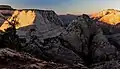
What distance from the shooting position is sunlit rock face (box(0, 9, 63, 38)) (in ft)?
273

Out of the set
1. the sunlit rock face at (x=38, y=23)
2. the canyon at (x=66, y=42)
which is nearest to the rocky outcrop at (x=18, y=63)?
the canyon at (x=66, y=42)

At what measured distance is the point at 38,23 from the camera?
90.5 metres

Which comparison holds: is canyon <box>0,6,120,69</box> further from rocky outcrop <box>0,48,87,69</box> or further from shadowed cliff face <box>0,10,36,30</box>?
rocky outcrop <box>0,48,87,69</box>

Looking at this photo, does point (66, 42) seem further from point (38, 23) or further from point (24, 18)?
point (24, 18)

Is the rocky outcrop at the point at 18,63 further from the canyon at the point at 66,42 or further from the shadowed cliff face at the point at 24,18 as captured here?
the shadowed cliff face at the point at 24,18

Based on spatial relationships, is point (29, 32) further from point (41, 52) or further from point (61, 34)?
point (41, 52)

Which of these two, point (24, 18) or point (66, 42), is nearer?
point (66, 42)

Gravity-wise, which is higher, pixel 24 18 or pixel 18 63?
pixel 24 18

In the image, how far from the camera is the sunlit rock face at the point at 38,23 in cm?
8312

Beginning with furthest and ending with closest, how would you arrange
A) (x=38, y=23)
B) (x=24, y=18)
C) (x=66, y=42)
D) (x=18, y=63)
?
1. (x=24, y=18)
2. (x=38, y=23)
3. (x=66, y=42)
4. (x=18, y=63)

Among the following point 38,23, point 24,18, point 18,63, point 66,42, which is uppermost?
point 24,18

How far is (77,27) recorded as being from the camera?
80.1 metres

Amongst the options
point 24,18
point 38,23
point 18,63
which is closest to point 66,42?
point 38,23

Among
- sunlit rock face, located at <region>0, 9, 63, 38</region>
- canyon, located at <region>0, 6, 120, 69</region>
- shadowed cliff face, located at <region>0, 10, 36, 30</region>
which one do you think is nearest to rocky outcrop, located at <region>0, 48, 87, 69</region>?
canyon, located at <region>0, 6, 120, 69</region>
